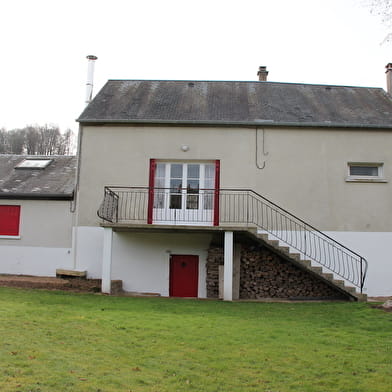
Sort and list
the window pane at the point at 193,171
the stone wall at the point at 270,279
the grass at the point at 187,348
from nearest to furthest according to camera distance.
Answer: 1. the grass at the point at 187,348
2. the stone wall at the point at 270,279
3. the window pane at the point at 193,171

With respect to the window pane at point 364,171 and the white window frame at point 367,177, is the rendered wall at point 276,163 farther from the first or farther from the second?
the window pane at point 364,171

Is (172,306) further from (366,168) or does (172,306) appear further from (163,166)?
(366,168)

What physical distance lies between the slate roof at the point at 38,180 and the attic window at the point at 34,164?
0.13 m

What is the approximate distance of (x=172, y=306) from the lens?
30.7 feet

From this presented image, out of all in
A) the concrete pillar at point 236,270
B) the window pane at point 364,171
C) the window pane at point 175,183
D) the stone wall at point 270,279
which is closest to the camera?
the concrete pillar at point 236,270

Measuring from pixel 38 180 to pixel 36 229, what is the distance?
1968 mm

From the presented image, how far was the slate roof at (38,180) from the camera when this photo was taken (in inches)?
515

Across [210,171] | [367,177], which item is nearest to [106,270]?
[210,171]

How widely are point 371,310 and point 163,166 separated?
272 inches

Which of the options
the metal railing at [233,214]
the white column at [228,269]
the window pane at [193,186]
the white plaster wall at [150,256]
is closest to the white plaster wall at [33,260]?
the white plaster wall at [150,256]

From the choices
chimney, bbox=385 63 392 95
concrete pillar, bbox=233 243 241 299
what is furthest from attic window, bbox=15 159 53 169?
chimney, bbox=385 63 392 95

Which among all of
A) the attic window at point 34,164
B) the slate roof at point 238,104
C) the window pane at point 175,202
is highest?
the slate roof at point 238,104

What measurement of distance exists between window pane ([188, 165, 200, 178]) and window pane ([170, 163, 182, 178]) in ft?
0.98

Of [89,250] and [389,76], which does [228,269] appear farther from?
[389,76]
